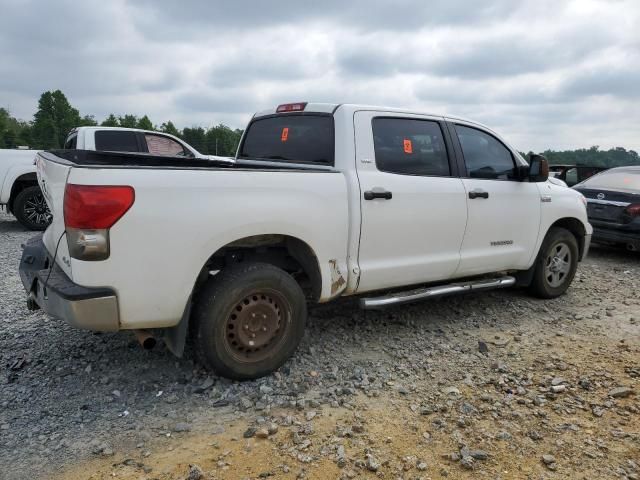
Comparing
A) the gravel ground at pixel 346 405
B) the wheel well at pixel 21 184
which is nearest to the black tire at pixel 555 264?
the gravel ground at pixel 346 405

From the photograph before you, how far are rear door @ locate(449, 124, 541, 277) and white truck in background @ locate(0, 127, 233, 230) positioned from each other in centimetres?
527

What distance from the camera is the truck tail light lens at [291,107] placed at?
4.26 metres

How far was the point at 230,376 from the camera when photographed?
11.1ft

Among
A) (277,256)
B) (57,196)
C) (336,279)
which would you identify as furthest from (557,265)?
(57,196)

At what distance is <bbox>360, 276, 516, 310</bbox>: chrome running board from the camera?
391 cm

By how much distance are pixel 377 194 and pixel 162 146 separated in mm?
7663

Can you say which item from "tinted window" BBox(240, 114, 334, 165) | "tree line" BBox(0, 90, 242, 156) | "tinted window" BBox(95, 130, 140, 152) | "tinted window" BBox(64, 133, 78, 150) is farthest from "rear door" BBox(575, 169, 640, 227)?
"tree line" BBox(0, 90, 242, 156)

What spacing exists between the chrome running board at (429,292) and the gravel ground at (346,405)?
0.37m

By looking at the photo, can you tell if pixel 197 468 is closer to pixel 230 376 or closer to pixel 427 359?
pixel 230 376

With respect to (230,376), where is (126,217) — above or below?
above

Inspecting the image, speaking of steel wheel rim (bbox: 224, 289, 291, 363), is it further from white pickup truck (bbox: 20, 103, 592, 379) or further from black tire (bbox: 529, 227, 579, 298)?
black tire (bbox: 529, 227, 579, 298)

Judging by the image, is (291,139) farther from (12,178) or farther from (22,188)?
(22,188)

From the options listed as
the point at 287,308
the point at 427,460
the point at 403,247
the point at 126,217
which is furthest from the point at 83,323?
the point at 403,247

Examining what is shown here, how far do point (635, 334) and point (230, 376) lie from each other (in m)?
3.66
